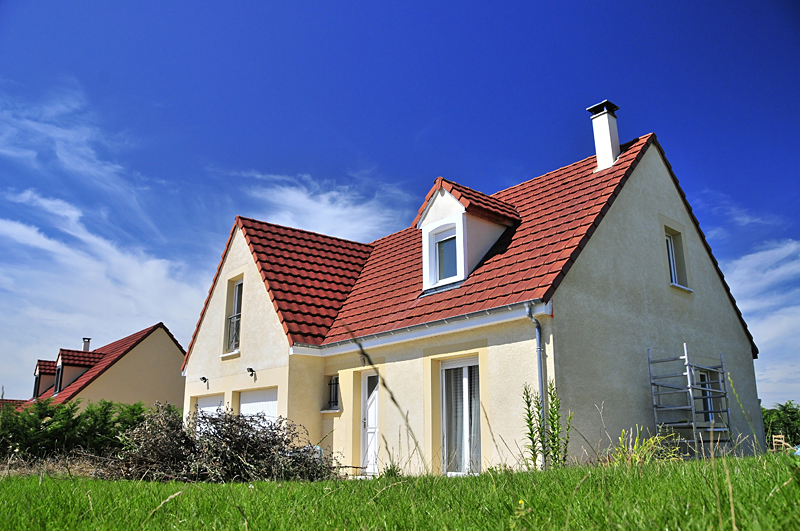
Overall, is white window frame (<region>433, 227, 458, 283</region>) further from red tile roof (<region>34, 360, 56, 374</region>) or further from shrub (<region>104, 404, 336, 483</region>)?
red tile roof (<region>34, 360, 56, 374</region>)

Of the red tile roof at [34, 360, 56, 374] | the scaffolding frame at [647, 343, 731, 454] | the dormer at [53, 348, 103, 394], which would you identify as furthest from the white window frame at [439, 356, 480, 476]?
the red tile roof at [34, 360, 56, 374]

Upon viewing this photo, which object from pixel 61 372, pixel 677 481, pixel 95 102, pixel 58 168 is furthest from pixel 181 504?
pixel 61 372

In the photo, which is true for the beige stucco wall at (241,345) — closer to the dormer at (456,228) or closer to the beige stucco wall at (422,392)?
the beige stucco wall at (422,392)

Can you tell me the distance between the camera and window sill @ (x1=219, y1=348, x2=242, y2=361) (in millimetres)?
14964

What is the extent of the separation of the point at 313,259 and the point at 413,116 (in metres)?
5.31

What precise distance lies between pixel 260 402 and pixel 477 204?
7252 mm

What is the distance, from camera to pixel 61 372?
2850cm

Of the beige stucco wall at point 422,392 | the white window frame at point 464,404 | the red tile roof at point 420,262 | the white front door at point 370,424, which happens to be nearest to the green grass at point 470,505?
the beige stucco wall at point 422,392

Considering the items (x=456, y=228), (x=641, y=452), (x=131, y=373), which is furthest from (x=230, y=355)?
(x=131, y=373)

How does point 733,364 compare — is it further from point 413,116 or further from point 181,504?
point 181,504

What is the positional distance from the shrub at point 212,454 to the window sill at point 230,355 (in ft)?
17.6

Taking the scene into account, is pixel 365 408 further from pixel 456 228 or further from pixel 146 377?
pixel 146 377

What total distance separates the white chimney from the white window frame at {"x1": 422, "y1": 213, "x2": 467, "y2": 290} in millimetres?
3357

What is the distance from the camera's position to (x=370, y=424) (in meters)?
12.3
